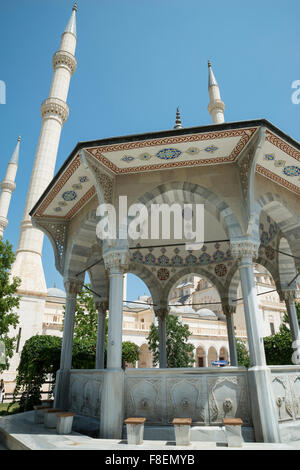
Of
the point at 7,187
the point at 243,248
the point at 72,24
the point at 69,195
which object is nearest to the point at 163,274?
the point at 69,195

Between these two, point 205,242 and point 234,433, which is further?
point 205,242

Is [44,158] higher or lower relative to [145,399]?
higher

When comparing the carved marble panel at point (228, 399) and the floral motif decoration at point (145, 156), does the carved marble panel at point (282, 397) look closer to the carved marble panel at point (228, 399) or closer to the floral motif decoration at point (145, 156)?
the carved marble panel at point (228, 399)

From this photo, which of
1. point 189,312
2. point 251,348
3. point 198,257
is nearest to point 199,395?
point 251,348

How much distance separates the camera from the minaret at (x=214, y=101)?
59.7 feet

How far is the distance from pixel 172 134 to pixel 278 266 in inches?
264

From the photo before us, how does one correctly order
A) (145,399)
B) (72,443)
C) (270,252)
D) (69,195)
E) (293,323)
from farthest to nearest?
(270,252), (293,323), (69,195), (145,399), (72,443)

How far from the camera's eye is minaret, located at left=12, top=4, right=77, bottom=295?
21.0 m

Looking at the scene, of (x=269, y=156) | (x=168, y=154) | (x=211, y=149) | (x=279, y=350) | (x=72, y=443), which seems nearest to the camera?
(x=72, y=443)

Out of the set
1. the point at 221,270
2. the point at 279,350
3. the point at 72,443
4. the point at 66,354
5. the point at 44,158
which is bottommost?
the point at 72,443

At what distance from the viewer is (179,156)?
687 cm

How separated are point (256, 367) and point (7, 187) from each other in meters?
29.9

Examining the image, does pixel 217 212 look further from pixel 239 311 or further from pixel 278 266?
pixel 239 311

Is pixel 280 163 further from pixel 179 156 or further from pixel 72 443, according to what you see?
pixel 72 443
